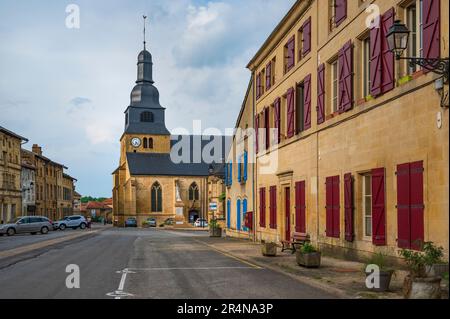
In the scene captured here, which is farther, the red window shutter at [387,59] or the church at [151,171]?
the church at [151,171]

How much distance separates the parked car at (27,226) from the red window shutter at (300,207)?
3013 cm

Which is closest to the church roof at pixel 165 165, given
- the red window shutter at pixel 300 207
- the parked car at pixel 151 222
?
the parked car at pixel 151 222

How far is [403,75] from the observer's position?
14.6 meters

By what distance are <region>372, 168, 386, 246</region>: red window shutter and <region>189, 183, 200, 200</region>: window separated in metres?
85.7

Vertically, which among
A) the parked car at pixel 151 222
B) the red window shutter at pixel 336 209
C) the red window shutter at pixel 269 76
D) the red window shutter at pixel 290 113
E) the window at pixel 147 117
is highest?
the window at pixel 147 117

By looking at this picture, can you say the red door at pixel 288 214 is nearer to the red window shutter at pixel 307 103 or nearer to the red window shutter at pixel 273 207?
the red window shutter at pixel 273 207

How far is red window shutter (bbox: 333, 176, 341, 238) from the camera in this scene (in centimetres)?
1864

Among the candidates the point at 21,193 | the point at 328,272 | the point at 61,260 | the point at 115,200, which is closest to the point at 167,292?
the point at 328,272

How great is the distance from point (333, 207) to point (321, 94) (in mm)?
4087

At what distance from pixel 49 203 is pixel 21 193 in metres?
16.0

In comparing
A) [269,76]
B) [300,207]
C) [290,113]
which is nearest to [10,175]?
[269,76]

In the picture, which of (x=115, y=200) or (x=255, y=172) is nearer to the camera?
(x=255, y=172)

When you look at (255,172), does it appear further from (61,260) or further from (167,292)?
(167,292)

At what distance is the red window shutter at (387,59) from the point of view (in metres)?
14.9
